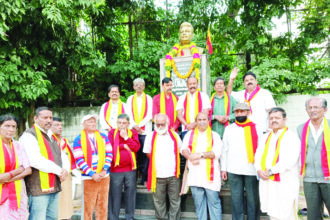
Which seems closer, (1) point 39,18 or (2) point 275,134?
(2) point 275,134

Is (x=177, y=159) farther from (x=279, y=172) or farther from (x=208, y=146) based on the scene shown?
(x=279, y=172)

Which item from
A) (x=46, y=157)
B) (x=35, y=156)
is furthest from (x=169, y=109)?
(x=35, y=156)

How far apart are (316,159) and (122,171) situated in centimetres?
252

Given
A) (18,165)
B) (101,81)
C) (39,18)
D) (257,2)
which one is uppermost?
(257,2)

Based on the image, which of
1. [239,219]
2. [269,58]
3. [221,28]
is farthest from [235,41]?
[239,219]

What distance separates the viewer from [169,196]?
4168mm

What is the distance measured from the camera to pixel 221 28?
7535 mm

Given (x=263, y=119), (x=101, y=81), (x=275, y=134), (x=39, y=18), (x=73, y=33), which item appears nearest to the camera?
(x=275, y=134)

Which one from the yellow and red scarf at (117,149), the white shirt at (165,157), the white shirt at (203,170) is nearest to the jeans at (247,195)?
the white shirt at (203,170)

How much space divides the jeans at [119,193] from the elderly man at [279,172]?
181 centimetres

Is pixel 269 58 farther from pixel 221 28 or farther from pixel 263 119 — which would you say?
pixel 263 119

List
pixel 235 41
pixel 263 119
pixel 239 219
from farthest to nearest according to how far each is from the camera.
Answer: pixel 235 41, pixel 263 119, pixel 239 219

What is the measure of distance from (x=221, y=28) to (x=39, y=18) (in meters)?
4.34

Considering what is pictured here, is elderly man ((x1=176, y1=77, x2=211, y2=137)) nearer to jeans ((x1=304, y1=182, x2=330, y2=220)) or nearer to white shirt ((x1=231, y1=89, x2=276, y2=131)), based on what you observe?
white shirt ((x1=231, y1=89, x2=276, y2=131))
